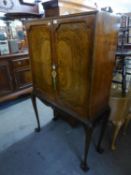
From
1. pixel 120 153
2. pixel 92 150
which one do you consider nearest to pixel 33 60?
pixel 92 150

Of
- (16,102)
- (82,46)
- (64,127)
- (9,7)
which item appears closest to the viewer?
(82,46)

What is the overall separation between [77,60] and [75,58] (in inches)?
0.9

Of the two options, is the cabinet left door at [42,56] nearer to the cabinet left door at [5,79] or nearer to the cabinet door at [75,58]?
the cabinet door at [75,58]

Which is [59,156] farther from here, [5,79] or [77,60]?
[5,79]

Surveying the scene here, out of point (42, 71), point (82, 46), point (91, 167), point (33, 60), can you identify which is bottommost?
point (91, 167)

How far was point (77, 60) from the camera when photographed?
1104 mm

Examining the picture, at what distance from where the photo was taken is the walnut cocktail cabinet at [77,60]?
38.9 inches

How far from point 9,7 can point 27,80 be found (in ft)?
4.13

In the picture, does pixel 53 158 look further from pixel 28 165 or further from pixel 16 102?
pixel 16 102

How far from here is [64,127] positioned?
6.72ft

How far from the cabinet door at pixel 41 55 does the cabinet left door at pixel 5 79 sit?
0.97 m

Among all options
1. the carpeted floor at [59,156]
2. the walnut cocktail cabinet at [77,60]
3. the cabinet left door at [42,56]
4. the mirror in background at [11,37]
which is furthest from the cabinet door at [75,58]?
the mirror in background at [11,37]

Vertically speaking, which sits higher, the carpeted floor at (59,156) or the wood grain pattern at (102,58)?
the wood grain pattern at (102,58)

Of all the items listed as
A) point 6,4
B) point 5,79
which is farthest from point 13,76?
point 6,4
